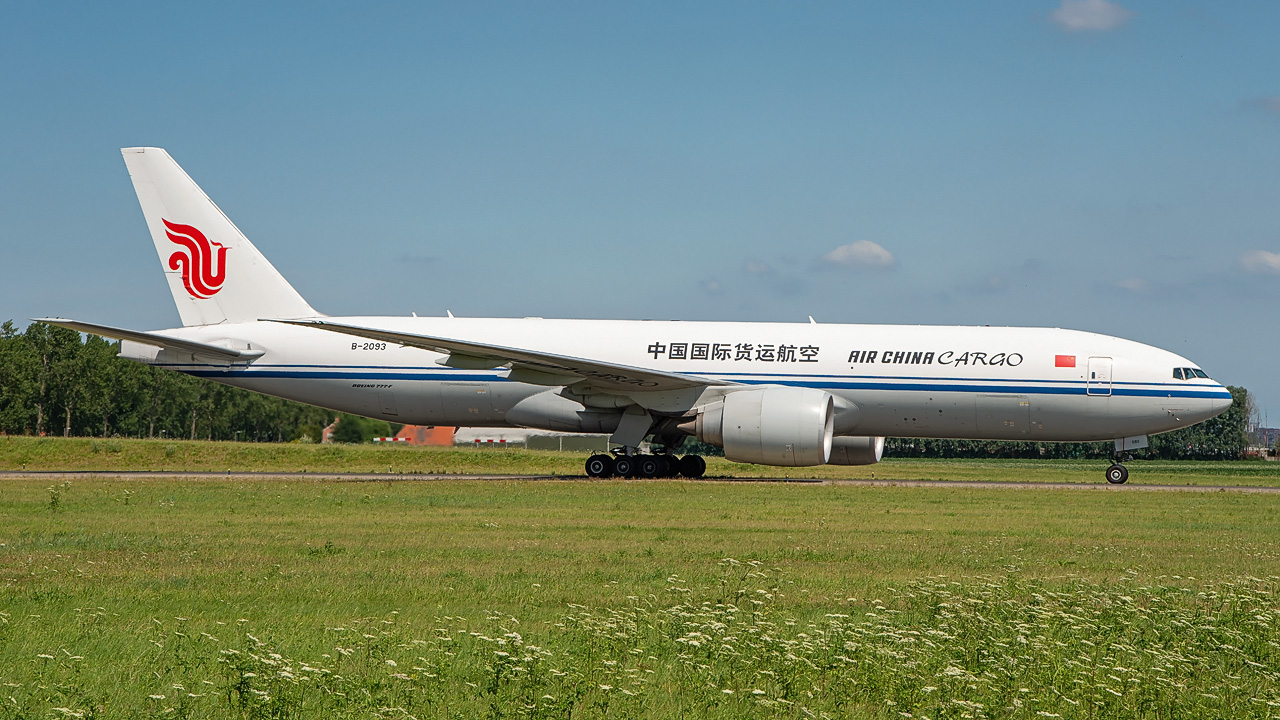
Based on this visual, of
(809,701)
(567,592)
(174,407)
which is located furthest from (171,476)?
(174,407)

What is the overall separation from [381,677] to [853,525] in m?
10.2

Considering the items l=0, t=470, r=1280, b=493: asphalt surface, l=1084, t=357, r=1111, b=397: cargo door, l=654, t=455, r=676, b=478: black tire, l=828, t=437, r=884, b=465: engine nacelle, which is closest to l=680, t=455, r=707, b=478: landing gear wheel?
l=654, t=455, r=676, b=478: black tire

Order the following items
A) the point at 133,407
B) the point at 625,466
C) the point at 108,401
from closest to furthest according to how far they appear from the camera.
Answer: the point at 625,466
the point at 108,401
the point at 133,407

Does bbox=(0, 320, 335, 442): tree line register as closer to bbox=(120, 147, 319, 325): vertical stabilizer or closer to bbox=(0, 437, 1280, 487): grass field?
bbox=(0, 437, 1280, 487): grass field

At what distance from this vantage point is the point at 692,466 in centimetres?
2728

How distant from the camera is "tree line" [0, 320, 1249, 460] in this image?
7688cm

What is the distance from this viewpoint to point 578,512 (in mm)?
16891

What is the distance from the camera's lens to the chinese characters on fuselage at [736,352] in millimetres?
25828

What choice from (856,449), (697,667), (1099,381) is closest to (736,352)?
(856,449)

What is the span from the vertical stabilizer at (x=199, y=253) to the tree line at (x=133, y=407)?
121 feet

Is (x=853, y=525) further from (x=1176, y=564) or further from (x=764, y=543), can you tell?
(x=1176, y=564)

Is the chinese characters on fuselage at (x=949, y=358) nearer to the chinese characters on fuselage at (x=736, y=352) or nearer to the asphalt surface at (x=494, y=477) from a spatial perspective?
the chinese characters on fuselage at (x=736, y=352)

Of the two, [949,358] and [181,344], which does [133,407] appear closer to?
[181,344]

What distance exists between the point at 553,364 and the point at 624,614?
16557 millimetres
